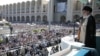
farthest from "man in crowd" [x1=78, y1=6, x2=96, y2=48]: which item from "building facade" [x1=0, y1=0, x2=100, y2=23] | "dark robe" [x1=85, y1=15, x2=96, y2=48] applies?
"building facade" [x1=0, y1=0, x2=100, y2=23]

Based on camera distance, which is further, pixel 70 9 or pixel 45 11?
pixel 45 11

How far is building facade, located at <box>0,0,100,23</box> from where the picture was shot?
229 feet

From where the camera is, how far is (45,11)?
8194cm

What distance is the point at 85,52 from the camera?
3117mm

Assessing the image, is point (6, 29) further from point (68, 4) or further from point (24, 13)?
point (24, 13)

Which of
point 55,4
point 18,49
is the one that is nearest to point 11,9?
point 55,4

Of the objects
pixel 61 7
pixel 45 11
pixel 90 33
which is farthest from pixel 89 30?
pixel 45 11

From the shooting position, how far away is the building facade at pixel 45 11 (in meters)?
69.7

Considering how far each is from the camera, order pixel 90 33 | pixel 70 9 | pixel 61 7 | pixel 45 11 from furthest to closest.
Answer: pixel 45 11 → pixel 61 7 → pixel 70 9 → pixel 90 33

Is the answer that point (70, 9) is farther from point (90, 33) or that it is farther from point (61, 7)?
point (90, 33)

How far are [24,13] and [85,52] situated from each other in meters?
88.9

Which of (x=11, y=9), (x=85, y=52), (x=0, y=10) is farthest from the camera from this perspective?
(x=0, y=10)

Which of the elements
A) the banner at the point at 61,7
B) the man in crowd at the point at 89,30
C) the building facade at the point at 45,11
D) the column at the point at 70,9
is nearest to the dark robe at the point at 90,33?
the man in crowd at the point at 89,30

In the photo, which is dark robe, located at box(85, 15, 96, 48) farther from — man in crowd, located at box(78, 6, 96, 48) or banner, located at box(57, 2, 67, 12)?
banner, located at box(57, 2, 67, 12)
